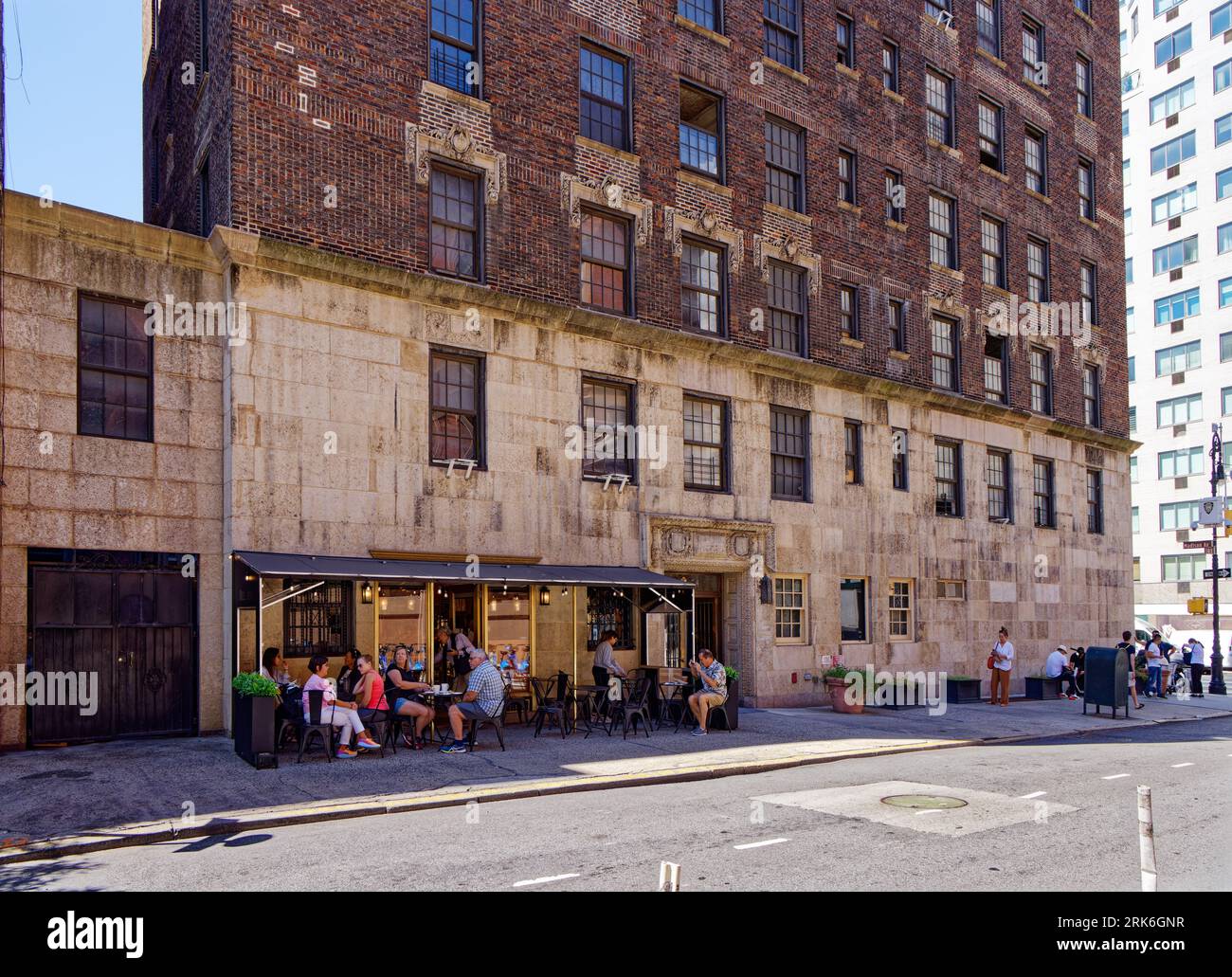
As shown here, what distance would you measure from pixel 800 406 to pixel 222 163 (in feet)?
48.4

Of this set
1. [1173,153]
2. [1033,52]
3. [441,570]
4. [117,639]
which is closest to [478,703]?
[441,570]

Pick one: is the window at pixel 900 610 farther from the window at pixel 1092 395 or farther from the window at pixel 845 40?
the window at pixel 845 40

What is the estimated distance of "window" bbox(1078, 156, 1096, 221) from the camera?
38.3m

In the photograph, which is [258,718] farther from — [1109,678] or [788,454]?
[1109,678]

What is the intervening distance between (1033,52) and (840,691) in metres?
25.4

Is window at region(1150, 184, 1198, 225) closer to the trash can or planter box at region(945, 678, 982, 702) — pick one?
planter box at region(945, 678, 982, 702)

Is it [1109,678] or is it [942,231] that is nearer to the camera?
[1109,678]

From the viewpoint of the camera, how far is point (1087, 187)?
127 feet

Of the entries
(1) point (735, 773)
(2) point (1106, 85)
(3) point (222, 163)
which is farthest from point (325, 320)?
(2) point (1106, 85)

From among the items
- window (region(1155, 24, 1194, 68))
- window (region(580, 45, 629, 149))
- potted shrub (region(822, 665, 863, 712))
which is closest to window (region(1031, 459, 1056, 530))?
potted shrub (region(822, 665, 863, 712))

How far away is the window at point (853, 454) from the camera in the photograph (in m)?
27.5

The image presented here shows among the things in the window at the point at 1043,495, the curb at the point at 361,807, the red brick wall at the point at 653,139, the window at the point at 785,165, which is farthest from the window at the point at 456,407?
the window at the point at 1043,495
